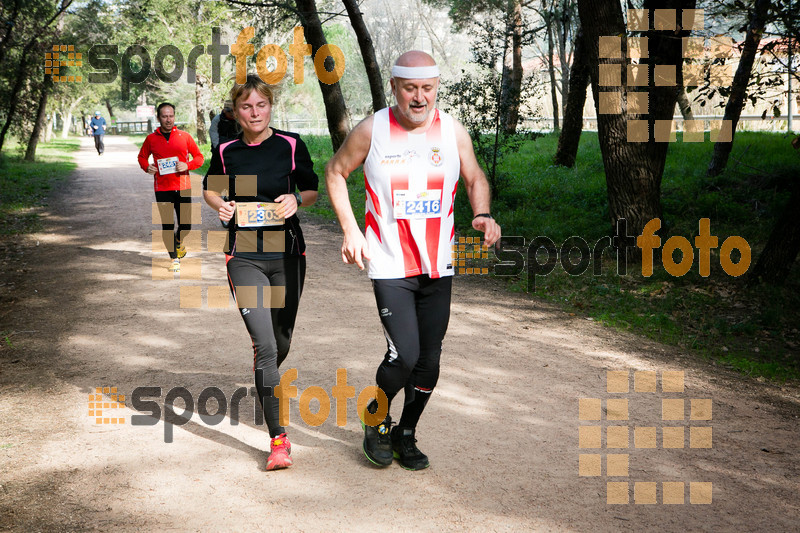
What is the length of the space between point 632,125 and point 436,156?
6934mm

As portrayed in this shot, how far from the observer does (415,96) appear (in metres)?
3.95

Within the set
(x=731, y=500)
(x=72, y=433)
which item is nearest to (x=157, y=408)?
(x=72, y=433)

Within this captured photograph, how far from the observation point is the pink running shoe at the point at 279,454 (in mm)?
4414

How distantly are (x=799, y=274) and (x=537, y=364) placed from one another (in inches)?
198

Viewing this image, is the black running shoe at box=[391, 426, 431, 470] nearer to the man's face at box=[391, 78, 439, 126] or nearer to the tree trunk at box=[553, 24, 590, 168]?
the man's face at box=[391, 78, 439, 126]

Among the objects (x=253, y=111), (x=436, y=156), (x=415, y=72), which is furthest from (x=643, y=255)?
(x=253, y=111)

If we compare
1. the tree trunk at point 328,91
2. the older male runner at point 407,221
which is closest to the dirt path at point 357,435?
the older male runner at point 407,221

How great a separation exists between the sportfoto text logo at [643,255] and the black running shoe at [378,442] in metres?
5.58

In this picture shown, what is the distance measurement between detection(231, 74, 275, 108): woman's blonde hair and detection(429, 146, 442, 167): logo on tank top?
1141 millimetres

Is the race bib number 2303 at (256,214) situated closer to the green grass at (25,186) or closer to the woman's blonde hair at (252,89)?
the woman's blonde hair at (252,89)

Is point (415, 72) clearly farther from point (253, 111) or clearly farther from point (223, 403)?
point (223, 403)

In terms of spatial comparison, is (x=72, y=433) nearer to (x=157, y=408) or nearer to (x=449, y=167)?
(x=157, y=408)

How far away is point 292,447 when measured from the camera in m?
4.87

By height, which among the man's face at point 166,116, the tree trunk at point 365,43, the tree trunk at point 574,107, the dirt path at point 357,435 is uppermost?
the tree trunk at point 365,43
